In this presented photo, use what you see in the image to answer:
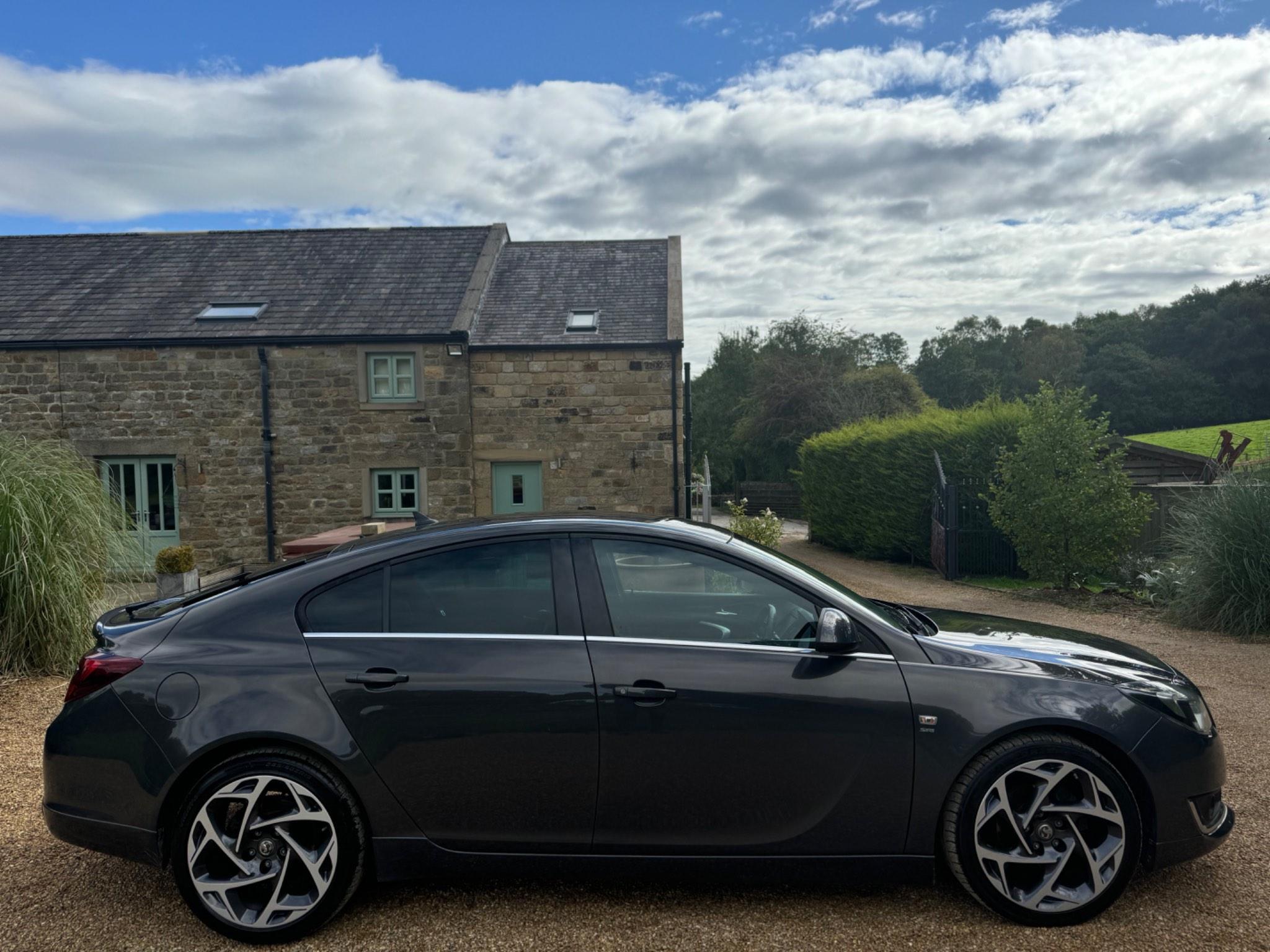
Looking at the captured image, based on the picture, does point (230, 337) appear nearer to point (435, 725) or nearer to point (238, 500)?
point (238, 500)

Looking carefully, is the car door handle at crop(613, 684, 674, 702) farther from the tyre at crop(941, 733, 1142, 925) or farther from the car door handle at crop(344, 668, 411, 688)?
the tyre at crop(941, 733, 1142, 925)

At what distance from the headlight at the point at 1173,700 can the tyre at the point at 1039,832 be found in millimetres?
293

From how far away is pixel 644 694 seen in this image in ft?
10.4

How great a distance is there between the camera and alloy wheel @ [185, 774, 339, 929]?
123 inches

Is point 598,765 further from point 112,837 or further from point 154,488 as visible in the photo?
point 154,488

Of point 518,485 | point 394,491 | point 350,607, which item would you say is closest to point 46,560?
point 350,607

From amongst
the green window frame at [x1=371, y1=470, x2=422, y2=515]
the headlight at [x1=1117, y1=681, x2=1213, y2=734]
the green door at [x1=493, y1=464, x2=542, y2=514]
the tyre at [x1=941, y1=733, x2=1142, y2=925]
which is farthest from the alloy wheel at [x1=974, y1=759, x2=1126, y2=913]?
the green window frame at [x1=371, y1=470, x2=422, y2=515]

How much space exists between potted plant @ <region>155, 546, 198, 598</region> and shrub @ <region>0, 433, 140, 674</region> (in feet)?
17.7

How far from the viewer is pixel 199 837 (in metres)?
3.13

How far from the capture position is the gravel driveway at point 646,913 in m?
3.07

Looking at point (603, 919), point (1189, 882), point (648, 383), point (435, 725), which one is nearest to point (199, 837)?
point (435, 725)

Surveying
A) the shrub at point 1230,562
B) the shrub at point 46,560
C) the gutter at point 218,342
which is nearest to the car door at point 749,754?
the shrub at point 46,560

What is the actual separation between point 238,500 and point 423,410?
383 centimetres

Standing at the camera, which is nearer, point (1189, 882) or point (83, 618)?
point (1189, 882)
